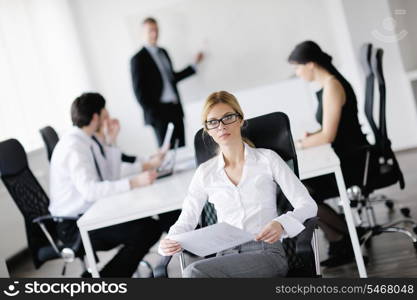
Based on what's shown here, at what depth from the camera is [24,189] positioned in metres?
3.39

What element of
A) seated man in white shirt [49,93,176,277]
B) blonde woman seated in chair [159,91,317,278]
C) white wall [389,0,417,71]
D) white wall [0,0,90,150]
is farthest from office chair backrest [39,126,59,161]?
white wall [389,0,417,71]

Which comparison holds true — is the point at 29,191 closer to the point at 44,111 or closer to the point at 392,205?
the point at 44,111

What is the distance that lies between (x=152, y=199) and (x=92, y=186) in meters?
0.46

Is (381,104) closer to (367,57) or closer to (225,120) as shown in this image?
(367,57)

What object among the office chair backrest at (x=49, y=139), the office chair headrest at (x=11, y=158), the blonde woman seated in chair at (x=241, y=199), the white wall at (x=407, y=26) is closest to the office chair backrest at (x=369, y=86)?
the white wall at (x=407, y=26)

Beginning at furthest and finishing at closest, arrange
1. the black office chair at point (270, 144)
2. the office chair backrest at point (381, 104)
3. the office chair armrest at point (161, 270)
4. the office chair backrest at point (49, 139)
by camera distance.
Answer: the office chair backrest at point (49, 139)
the office chair backrest at point (381, 104)
the black office chair at point (270, 144)
the office chair armrest at point (161, 270)

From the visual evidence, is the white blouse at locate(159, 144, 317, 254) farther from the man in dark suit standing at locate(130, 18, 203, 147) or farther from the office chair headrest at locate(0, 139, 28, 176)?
the man in dark suit standing at locate(130, 18, 203, 147)

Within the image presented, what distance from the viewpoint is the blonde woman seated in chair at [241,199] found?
215 cm

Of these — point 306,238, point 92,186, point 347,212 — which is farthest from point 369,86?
point 306,238

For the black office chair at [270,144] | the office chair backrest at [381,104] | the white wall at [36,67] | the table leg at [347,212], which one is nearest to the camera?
the black office chair at [270,144]

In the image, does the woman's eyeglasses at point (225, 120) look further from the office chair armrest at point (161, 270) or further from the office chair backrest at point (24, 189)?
the office chair backrest at point (24, 189)

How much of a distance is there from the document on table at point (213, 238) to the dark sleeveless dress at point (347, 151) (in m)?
1.05

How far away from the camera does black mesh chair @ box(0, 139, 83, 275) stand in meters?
3.20

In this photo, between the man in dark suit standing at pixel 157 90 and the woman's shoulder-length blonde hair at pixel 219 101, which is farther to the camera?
the man in dark suit standing at pixel 157 90
